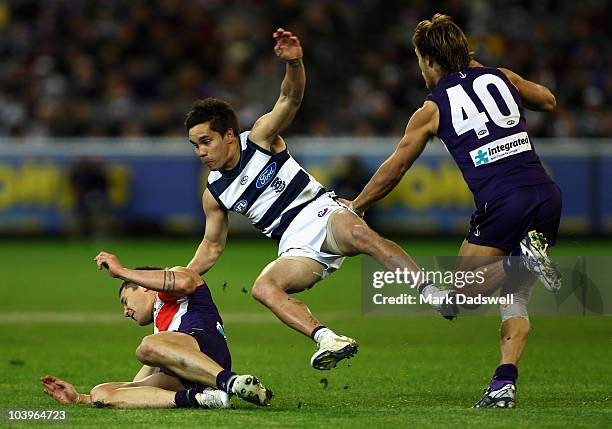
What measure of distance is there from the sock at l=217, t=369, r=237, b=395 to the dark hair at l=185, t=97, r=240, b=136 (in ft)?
6.08

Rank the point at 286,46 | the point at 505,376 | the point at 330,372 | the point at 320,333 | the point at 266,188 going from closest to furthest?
1. the point at 320,333
2. the point at 505,376
3. the point at 286,46
4. the point at 266,188
5. the point at 330,372

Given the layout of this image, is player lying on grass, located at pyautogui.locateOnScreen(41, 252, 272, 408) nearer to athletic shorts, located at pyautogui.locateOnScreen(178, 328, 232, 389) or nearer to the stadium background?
athletic shorts, located at pyautogui.locateOnScreen(178, 328, 232, 389)

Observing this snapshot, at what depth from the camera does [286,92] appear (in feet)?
26.9

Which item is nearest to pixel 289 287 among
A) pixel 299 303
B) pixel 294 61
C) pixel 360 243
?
pixel 299 303

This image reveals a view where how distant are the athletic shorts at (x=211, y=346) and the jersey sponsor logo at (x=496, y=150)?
6.85 ft

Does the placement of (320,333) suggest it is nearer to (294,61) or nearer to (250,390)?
(250,390)

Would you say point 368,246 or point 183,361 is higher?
point 368,246

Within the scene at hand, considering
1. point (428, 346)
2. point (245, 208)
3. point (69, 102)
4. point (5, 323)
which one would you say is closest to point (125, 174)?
point (69, 102)

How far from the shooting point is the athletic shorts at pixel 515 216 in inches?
300

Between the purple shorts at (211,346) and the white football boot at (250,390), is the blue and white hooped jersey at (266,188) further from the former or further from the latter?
the white football boot at (250,390)

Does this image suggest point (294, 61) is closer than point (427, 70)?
No

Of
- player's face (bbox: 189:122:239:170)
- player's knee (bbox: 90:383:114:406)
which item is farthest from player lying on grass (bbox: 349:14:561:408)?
player's knee (bbox: 90:383:114:406)

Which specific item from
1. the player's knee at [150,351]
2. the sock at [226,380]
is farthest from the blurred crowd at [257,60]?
the sock at [226,380]

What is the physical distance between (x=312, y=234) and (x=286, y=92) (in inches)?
40.2
